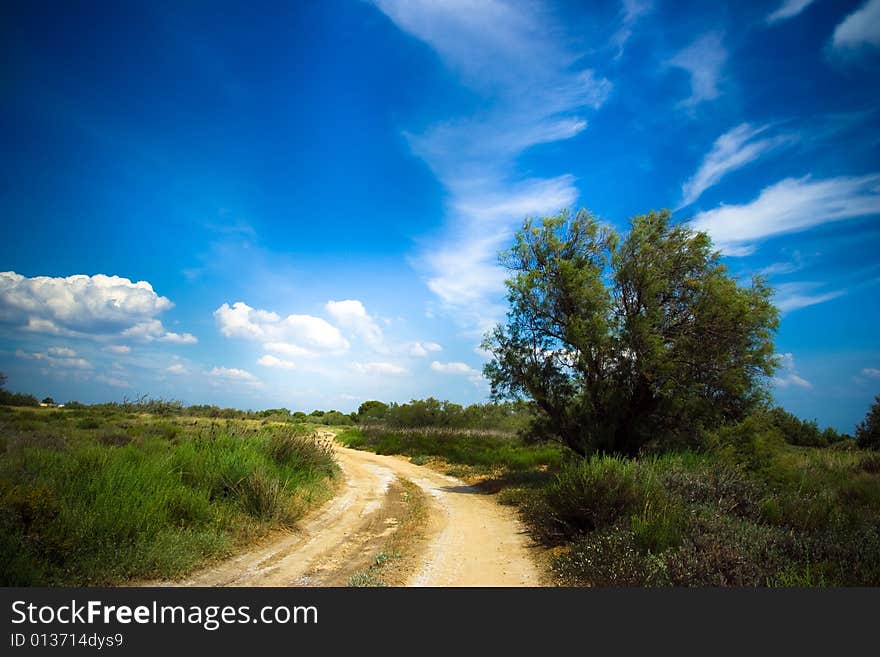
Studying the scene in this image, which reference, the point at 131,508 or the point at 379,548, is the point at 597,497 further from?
the point at 131,508

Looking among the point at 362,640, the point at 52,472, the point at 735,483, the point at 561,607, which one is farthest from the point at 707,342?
the point at 52,472

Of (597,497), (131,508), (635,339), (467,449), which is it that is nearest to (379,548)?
(131,508)

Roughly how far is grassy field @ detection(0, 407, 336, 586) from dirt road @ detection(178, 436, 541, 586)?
580 millimetres

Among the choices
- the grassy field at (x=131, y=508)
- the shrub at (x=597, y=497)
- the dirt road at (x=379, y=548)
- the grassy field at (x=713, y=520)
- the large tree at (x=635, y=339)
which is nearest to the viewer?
the grassy field at (x=131, y=508)

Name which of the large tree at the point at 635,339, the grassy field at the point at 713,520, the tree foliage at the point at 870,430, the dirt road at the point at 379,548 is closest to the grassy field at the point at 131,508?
the dirt road at the point at 379,548

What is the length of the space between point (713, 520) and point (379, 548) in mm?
5639

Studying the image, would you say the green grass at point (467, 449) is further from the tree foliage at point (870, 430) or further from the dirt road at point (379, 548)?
the tree foliage at point (870, 430)

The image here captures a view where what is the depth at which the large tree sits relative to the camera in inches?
559

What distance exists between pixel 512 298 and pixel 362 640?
551 inches

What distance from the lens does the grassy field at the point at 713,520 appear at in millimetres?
5180

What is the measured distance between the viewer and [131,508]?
244 inches

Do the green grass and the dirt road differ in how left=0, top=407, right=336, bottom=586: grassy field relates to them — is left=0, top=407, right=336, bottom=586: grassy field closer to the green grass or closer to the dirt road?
the dirt road

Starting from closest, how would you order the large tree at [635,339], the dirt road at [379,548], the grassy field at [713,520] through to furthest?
the grassy field at [713,520] → the dirt road at [379,548] → the large tree at [635,339]

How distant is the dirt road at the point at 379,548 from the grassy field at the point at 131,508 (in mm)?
580
